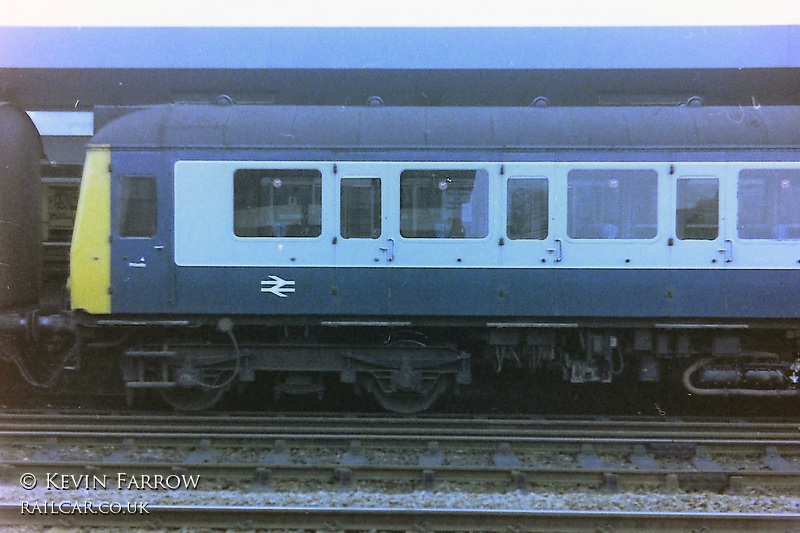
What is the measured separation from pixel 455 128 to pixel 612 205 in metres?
2.01

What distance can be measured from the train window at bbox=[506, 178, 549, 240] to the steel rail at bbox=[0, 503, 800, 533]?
3.16 metres

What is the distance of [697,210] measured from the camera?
7.29 m

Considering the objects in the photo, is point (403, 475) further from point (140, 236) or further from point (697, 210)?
point (697, 210)

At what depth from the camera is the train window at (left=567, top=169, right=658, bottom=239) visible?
23.9ft

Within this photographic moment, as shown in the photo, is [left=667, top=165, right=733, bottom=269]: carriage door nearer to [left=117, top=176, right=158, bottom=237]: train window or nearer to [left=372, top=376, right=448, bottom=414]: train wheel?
[left=372, top=376, right=448, bottom=414]: train wheel

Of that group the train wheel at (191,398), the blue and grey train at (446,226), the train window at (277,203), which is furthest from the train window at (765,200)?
the train wheel at (191,398)

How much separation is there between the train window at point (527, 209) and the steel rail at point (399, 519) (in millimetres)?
3157

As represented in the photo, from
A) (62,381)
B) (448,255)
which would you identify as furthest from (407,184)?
(62,381)

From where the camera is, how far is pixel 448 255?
23.8ft

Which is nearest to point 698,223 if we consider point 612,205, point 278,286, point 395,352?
point 612,205

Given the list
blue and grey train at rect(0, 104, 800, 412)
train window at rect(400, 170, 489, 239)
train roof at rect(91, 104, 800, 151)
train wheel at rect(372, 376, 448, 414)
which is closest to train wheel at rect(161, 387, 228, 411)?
blue and grey train at rect(0, 104, 800, 412)

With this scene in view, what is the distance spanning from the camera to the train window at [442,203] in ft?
23.9

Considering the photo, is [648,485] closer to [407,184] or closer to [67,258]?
[407,184]

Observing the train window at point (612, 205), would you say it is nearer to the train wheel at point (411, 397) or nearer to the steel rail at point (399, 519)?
the train wheel at point (411, 397)
